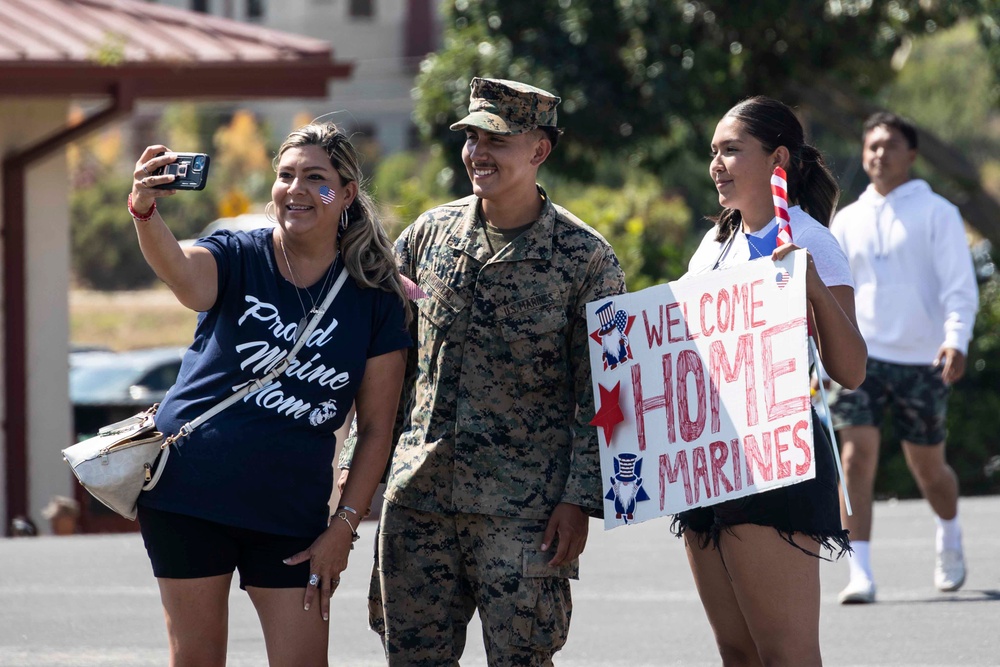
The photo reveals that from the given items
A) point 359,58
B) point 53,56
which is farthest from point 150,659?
point 359,58

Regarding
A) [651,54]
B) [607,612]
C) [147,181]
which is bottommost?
[607,612]

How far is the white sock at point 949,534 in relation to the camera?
281 inches

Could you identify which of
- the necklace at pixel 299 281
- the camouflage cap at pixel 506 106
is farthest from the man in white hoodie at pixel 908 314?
the necklace at pixel 299 281

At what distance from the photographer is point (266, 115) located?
4841 cm

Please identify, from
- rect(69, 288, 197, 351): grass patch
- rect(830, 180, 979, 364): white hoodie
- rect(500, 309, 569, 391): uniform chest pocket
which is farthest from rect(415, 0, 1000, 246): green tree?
rect(69, 288, 197, 351): grass patch

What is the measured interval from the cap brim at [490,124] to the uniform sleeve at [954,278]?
362 cm

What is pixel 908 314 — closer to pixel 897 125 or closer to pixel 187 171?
pixel 897 125

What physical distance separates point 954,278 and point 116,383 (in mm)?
9002

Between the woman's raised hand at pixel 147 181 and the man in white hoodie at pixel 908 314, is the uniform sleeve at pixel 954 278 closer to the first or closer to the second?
the man in white hoodie at pixel 908 314

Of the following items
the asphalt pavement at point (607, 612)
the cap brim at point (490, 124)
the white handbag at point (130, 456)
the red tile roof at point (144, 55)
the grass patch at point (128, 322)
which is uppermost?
the grass patch at point (128, 322)

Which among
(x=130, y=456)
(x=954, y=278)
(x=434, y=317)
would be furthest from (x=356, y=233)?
(x=954, y=278)

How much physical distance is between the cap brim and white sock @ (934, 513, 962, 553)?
13.3ft

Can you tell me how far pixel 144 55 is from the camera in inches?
438

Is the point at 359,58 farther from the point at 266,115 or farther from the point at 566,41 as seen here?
the point at 566,41
